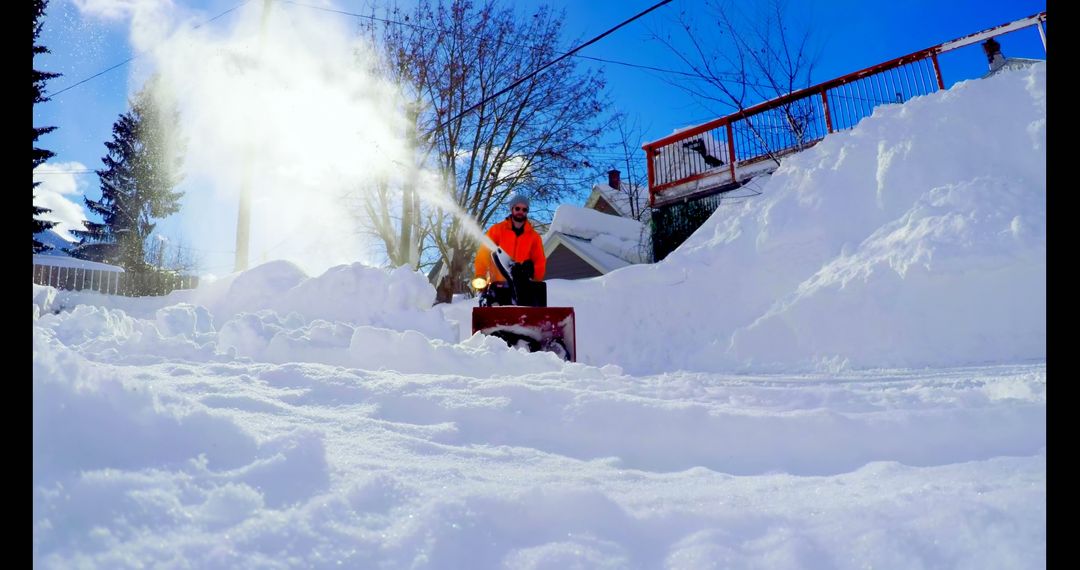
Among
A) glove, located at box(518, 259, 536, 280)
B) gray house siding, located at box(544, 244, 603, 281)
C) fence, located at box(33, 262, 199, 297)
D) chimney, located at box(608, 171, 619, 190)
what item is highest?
chimney, located at box(608, 171, 619, 190)

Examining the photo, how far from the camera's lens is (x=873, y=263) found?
711 centimetres

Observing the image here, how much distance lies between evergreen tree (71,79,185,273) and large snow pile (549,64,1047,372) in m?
22.8

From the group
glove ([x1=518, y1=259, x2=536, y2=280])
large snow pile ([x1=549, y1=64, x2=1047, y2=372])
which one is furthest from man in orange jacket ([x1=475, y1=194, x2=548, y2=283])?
large snow pile ([x1=549, y1=64, x2=1047, y2=372])

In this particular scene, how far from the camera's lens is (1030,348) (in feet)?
18.9

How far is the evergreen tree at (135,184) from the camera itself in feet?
84.7

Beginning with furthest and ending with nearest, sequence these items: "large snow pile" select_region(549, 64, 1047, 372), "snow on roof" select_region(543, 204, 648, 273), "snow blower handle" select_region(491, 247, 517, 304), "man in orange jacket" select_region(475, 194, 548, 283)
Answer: "snow on roof" select_region(543, 204, 648, 273) → "man in orange jacket" select_region(475, 194, 548, 283) → "snow blower handle" select_region(491, 247, 517, 304) → "large snow pile" select_region(549, 64, 1047, 372)

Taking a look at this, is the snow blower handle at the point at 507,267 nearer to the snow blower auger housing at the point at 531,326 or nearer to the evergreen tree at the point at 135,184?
the snow blower auger housing at the point at 531,326

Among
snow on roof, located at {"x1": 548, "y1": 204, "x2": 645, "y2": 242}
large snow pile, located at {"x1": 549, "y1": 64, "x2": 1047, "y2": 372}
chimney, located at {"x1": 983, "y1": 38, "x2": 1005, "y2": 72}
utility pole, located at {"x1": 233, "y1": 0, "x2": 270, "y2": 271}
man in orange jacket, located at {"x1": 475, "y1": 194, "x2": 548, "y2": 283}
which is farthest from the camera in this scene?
snow on roof, located at {"x1": 548, "y1": 204, "x2": 645, "y2": 242}

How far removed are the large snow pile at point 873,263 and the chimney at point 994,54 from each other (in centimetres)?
163

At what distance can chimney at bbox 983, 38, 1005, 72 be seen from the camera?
10.2 metres

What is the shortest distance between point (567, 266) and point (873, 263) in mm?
15819

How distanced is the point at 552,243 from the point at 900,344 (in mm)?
17026

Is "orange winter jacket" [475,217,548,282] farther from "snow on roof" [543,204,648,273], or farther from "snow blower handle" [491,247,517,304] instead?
"snow on roof" [543,204,648,273]

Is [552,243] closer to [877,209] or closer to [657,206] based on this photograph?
[657,206]
